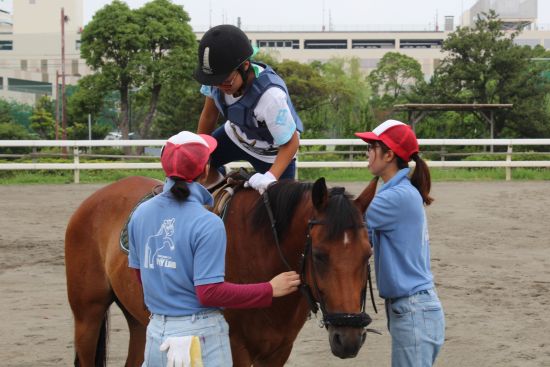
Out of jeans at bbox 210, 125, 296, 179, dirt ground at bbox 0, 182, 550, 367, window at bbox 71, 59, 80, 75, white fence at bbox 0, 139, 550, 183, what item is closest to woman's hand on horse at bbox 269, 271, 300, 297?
jeans at bbox 210, 125, 296, 179

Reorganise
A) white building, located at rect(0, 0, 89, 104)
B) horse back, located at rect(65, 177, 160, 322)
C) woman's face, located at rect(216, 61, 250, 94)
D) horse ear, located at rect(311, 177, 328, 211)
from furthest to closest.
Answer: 1. white building, located at rect(0, 0, 89, 104)
2. horse back, located at rect(65, 177, 160, 322)
3. woman's face, located at rect(216, 61, 250, 94)
4. horse ear, located at rect(311, 177, 328, 211)

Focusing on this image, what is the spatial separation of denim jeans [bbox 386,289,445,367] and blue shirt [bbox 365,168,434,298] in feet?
0.17

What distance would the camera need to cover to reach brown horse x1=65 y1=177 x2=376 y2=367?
317 centimetres

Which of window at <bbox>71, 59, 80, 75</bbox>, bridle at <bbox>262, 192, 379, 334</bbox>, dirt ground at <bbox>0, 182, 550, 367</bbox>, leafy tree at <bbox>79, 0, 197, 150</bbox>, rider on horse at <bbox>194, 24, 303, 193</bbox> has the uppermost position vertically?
window at <bbox>71, 59, 80, 75</bbox>

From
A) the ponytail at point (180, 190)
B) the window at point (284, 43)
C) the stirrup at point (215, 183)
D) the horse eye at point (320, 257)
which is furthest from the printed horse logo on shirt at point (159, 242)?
the window at point (284, 43)

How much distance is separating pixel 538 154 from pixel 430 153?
2.90 m

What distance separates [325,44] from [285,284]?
112164 mm

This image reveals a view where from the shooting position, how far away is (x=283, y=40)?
366 ft

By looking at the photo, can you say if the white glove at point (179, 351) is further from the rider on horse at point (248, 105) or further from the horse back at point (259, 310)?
the rider on horse at point (248, 105)

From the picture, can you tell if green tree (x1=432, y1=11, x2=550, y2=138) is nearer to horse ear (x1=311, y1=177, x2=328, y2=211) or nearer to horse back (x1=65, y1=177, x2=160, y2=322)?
horse back (x1=65, y1=177, x2=160, y2=322)

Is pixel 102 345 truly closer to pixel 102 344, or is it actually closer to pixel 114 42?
pixel 102 344

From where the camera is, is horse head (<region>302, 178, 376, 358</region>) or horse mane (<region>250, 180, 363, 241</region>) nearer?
horse head (<region>302, 178, 376, 358</region>)

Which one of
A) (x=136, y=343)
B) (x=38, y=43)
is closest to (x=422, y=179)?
(x=136, y=343)

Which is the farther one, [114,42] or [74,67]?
[74,67]
